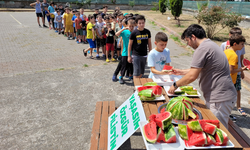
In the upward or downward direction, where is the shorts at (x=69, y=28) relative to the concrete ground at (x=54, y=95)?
upward

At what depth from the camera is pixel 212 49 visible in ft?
9.09

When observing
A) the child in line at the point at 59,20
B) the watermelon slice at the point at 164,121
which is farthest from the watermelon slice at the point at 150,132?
the child in line at the point at 59,20

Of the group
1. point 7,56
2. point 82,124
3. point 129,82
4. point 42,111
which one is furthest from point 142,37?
point 7,56

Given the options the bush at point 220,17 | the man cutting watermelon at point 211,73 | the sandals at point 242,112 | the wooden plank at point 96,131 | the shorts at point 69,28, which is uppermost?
the bush at point 220,17

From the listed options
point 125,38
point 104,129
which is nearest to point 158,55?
point 104,129

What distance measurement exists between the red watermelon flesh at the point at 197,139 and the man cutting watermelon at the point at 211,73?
3.26 ft

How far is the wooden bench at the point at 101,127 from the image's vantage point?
3060 mm

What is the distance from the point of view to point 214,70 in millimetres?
2865

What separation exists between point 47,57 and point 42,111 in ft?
17.3

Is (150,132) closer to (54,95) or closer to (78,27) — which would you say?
(54,95)

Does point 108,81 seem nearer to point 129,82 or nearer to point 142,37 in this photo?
point 129,82

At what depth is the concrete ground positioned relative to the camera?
4043mm

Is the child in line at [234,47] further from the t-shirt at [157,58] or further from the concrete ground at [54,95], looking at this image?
the concrete ground at [54,95]

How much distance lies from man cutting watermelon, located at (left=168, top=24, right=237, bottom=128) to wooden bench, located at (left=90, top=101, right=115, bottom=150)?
4.66 feet
